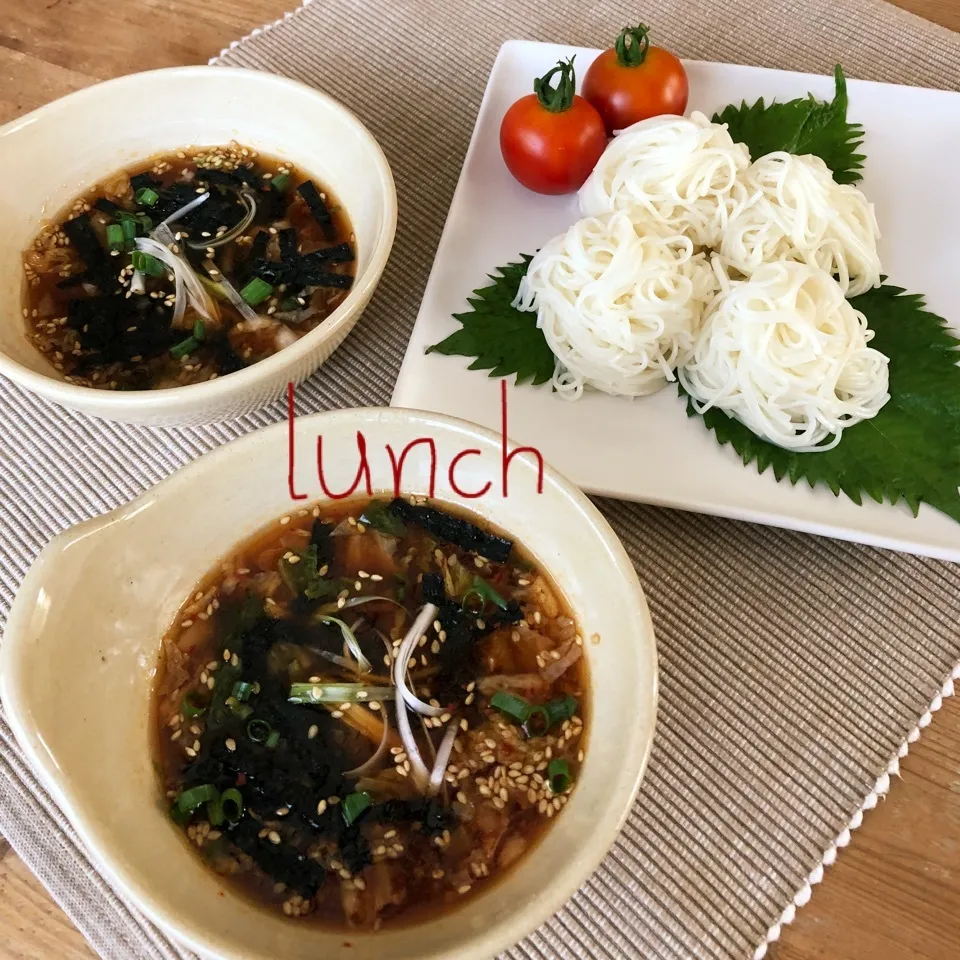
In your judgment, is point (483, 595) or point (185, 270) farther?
point (185, 270)

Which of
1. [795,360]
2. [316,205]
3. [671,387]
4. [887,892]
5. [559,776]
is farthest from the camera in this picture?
[316,205]

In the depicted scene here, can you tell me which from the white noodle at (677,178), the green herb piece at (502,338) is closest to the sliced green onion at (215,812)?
the green herb piece at (502,338)

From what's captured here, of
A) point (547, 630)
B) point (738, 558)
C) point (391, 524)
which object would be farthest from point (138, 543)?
point (738, 558)

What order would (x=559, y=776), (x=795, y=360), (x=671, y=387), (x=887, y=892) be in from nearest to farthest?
(x=559, y=776) → (x=887, y=892) → (x=795, y=360) → (x=671, y=387)

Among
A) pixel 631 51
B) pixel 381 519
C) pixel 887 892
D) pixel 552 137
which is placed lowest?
pixel 887 892

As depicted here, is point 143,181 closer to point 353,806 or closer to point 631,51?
point 631,51

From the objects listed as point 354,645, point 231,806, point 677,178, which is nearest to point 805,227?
point 677,178

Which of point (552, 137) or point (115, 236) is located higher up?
point (552, 137)
